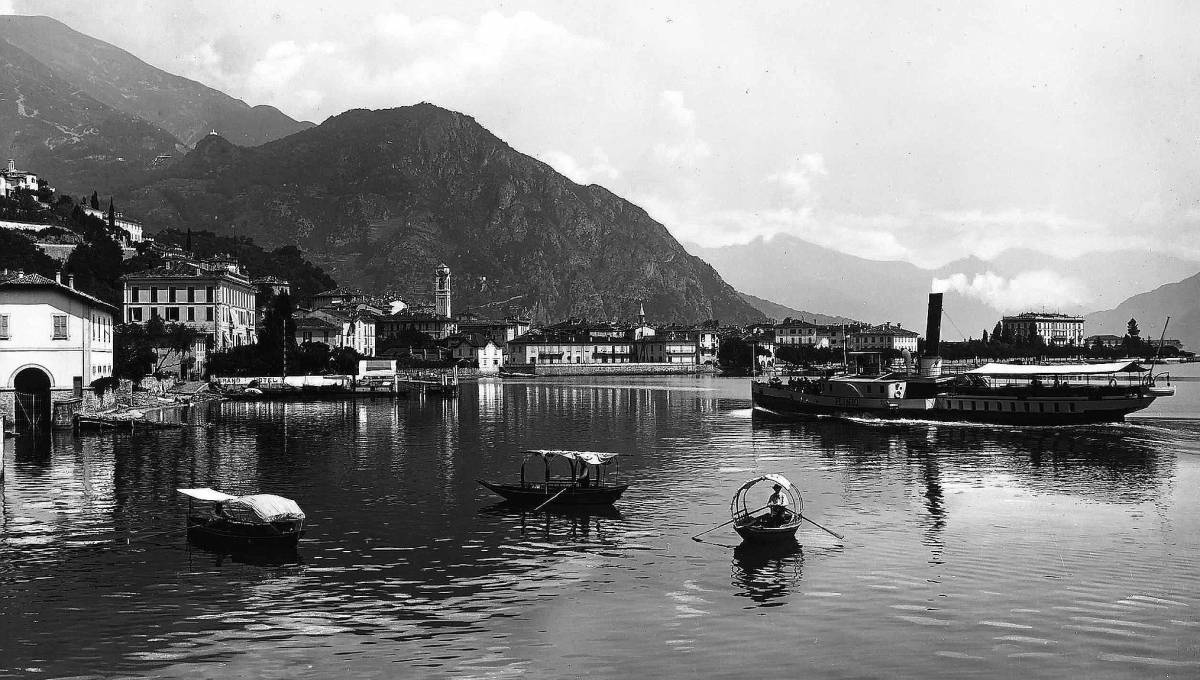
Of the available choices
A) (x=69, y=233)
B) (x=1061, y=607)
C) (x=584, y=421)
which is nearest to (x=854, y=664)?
(x=1061, y=607)

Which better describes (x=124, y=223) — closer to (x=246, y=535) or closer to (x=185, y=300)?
(x=185, y=300)

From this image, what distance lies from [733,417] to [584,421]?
13334 millimetres

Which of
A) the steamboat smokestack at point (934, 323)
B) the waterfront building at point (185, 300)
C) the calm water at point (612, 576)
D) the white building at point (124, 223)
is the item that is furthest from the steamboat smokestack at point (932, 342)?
the white building at point (124, 223)

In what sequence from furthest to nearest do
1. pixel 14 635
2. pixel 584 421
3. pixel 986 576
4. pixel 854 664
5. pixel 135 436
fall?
pixel 584 421 → pixel 135 436 → pixel 986 576 → pixel 14 635 → pixel 854 664

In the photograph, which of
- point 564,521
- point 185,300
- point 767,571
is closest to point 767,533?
point 767,571

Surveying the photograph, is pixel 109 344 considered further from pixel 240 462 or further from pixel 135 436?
pixel 240 462

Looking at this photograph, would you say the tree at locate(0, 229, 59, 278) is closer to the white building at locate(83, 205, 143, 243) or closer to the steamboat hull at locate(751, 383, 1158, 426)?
the white building at locate(83, 205, 143, 243)

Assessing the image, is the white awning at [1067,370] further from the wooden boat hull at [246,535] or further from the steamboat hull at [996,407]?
the wooden boat hull at [246,535]

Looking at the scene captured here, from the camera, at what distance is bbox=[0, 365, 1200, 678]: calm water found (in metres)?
18.7

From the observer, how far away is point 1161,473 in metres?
45.4

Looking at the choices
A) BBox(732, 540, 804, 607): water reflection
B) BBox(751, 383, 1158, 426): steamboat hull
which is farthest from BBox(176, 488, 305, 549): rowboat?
BBox(751, 383, 1158, 426): steamboat hull

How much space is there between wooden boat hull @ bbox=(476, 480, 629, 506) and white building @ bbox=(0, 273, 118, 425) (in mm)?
38890

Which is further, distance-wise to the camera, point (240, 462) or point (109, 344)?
point (109, 344)

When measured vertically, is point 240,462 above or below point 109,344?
below
